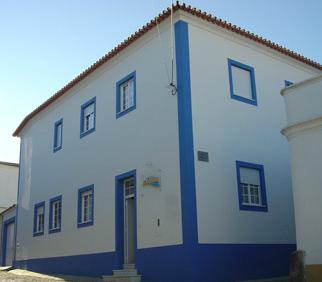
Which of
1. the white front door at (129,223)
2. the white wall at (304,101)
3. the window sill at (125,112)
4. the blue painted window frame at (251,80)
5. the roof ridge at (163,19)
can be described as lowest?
the white front door at (129,223)

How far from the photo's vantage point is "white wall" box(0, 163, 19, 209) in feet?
100

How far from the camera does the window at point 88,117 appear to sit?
16.4 meters

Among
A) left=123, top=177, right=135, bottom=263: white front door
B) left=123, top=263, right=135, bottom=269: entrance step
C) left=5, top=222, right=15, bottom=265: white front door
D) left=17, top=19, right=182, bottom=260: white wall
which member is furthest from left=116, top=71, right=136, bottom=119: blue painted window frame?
left=5, top=222, right=15, bottom=265: white front door

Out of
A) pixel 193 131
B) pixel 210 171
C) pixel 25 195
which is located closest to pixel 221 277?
pixel 210 171

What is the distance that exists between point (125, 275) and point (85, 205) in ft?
13.6

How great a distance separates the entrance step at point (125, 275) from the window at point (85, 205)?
2.63 meters

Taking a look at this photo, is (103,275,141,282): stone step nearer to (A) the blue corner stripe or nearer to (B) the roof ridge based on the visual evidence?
(A) the blue corner stripe

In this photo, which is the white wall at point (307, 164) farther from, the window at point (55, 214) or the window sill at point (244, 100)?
the window at point (55, 214)

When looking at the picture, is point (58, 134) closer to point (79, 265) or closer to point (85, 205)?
point (85, 205)

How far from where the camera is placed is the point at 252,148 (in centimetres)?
1351

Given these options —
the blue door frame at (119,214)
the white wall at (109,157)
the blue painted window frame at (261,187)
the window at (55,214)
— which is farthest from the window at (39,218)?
the blue painted window frame at (261,187)

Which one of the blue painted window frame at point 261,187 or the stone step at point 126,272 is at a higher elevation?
the blue painted window frame at point 261,187

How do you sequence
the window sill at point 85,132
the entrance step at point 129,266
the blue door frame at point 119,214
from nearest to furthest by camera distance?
the entrance step at point 129,266
the blue door frame at point 119,214
the window sill at point 85,132

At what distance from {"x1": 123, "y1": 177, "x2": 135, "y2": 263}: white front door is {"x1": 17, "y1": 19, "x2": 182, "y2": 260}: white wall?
1.49 ft
